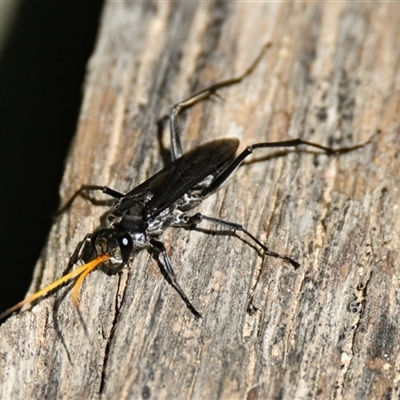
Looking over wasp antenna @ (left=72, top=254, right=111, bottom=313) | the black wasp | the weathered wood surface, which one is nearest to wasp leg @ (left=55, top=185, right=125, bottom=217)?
the black wasp

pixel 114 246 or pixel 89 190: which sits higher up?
pixel 89 190

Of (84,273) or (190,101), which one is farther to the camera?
(190,101)

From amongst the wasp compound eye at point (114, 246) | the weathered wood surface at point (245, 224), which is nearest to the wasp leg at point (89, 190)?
the weathered wood surface at point (245, 224)

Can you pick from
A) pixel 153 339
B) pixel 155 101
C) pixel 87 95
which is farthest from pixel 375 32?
pixel 153 339

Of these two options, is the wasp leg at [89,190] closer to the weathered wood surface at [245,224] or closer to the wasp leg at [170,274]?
the weathered wood surface at [245,224]

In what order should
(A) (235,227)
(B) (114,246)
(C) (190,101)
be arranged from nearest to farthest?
(B) (114,246) < (A) (235,227) < (C) (190,101)

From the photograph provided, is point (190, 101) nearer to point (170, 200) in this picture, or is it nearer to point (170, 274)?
point (170, 200)

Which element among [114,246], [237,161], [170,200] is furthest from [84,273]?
[237,161]
